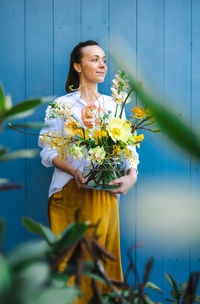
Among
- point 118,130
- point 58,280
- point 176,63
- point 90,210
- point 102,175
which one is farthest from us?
A: point 176,63

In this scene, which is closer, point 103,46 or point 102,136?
point 102,136

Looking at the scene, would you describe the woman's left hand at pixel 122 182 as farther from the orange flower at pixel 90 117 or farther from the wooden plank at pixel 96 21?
the wooden plank at pixel 96 21

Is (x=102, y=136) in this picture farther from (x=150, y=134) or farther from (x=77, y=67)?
(x=150, y=134)

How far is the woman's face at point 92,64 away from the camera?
4.89 ft

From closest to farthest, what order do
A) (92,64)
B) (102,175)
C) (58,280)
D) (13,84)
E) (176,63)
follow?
(58,280)
(102,175)
(92,64)
(13,84)
(176,63)

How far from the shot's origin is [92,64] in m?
1.49

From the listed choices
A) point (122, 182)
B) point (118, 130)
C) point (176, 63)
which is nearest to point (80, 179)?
A: point (122, 182)

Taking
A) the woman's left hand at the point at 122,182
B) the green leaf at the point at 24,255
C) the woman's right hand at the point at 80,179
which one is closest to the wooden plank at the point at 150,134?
the woman's left hand at the point at 122,182

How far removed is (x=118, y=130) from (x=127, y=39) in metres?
0.90

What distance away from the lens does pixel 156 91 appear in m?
0.23

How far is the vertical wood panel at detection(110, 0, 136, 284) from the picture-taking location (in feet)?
5.59

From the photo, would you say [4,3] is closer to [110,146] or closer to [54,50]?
[54,50]

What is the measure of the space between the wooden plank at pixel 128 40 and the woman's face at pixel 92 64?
7.9 inches

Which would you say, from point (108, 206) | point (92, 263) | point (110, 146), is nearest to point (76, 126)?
point (110, 146)
